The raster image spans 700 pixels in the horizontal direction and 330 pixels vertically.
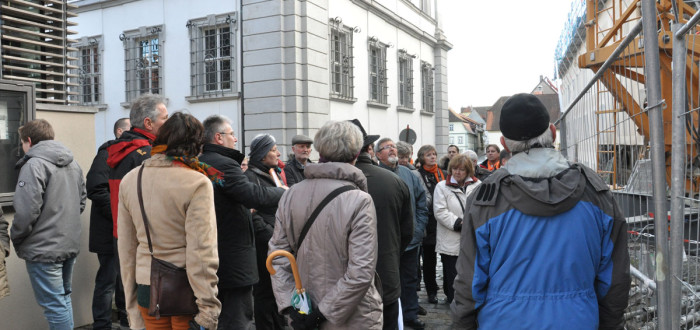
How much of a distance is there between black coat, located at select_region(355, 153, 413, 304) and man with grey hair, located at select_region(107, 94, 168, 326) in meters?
1.62

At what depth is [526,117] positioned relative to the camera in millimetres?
2402

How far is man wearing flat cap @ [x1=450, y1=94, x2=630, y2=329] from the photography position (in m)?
2.26

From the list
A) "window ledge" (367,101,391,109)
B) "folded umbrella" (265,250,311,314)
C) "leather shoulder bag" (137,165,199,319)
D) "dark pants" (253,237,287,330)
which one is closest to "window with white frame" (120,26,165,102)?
"window ledge" (367,101,391,109)

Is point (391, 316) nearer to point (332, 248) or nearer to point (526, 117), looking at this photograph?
point (332, 248)

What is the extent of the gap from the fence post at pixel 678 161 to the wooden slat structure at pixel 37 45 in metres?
5.65

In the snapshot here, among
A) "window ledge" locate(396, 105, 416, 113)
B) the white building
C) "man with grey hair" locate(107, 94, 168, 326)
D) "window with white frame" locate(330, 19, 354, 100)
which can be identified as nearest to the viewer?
"man with grey hair" locate(107, 94, 168, 326)

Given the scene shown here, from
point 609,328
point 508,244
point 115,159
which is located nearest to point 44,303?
point 115,159

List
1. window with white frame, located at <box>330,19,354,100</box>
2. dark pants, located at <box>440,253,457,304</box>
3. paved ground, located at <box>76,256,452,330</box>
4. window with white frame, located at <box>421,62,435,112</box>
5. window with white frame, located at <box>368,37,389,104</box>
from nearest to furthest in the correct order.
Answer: paved ground, located at <box>76,256,452,330</box> < dark pants, located at <box>440,253,457,304</box> < window with white frame, located at <box>330,19,354,100</box> < window with white frame, located at <box>368,37,389,104</box> < window with white frame, located at <box>421,62,435,112</box>

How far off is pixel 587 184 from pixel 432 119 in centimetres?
2079

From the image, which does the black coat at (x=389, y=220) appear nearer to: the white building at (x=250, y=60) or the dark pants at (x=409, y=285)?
the dark pants at (x=409, y=285)

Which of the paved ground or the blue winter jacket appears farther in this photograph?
the paved ground

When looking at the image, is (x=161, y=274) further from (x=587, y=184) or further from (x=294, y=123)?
(x=294, y=123)

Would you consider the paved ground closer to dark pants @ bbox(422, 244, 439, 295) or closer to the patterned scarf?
dark pants @ bbox(422, 244, 439, 295)

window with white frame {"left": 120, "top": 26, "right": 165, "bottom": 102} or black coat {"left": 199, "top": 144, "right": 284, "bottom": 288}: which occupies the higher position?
window with white frame {"left": 120, "top": 26, "right": 165, "bottom": 102}
